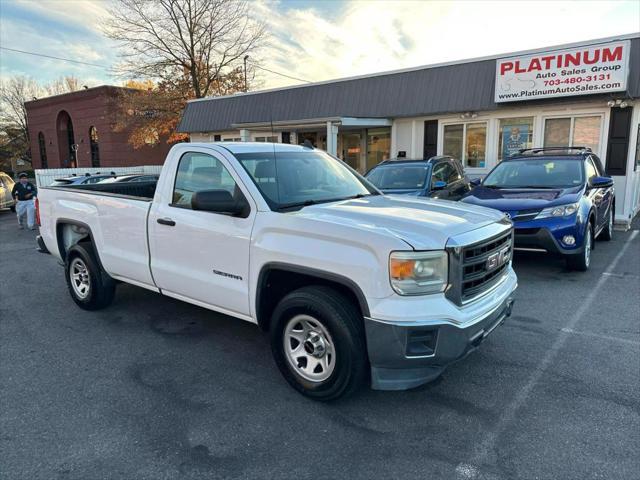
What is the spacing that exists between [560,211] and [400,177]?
3.44 meters

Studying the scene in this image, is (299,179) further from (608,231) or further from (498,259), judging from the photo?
(608,231)

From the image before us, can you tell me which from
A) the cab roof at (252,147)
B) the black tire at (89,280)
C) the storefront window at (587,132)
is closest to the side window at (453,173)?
the storefront window at (587,132)

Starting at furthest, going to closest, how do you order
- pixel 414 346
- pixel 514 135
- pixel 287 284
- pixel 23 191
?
pixel 23 191 → pixel 514 135 → pixel 287 284 → pixel 414 346

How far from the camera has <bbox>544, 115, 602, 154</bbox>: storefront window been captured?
12055mm

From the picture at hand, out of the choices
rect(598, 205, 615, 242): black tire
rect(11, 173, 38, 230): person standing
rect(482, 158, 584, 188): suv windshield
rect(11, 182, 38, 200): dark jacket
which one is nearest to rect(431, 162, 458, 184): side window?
rect(482, 158, 584, 188): suv windshield

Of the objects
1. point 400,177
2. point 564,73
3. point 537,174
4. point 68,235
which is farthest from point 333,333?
point 564,73

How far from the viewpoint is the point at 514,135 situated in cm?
1341

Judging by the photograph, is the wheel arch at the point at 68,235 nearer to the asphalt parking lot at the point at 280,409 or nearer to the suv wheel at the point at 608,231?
the asphalt parking lot at the point at 280,409

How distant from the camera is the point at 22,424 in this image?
3160mm

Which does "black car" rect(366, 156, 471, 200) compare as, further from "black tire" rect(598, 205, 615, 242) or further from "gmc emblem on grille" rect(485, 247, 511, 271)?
"gmc emblem on grille" rect(485, 247, 511, 271)

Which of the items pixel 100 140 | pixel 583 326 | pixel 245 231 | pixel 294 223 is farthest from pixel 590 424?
pixel 100 140

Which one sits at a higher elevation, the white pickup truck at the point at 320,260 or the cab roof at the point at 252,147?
the cab roof at the point at 252,147

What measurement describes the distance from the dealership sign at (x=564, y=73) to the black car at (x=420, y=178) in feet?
12.7

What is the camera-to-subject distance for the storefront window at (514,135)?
13.1m
